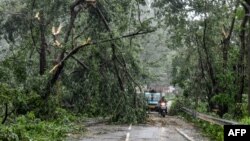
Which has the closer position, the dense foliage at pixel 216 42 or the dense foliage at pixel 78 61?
the dense foliage at pixel 78 61

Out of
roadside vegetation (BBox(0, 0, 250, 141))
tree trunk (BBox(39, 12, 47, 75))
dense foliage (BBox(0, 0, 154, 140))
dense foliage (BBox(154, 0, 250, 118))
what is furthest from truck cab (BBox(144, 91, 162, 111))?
tree trunk (BBox(39, 12, 47, 75))

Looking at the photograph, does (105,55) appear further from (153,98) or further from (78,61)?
(153,98)

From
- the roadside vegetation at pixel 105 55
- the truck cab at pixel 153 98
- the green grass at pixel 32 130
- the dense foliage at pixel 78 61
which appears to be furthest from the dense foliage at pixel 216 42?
the truck cab at pixel 153 98

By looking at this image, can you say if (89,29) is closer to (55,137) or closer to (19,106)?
(19,106)

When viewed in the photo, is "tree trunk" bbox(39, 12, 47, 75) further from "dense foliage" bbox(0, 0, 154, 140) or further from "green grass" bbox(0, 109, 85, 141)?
"green grass" bbox(0, 109, 85, 141)

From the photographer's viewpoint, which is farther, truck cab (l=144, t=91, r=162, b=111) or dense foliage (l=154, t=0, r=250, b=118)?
truck cab (l=144, t=91, r=162, b=111)

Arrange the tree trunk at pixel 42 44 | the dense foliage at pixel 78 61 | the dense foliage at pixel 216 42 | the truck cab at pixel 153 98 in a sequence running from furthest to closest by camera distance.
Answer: the truck cab at pixel 153 98 < the tree trunk at pixel 42 44 < the dense foliage at pixel 216 42 < the dense foliage at pixel 78 61

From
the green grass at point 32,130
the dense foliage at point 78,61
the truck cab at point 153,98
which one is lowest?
the truck cab at point 153,98

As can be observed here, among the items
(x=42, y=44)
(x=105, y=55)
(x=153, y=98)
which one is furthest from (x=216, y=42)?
(x=153, y=98)

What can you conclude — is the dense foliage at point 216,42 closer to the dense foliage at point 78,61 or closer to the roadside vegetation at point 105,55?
the roadside vegetation at point 105,55

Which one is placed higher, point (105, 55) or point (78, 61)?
point (105, 55)

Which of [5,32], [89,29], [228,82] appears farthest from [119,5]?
[5,32]

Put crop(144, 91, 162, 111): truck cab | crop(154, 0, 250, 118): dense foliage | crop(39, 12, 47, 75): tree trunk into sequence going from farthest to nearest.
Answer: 1. crop(144, 91, 162, 111): truck cab
2. crop(39, 12, 47, 75): tree trunk
3. crop(154, 0, 250, 118): dense foliage

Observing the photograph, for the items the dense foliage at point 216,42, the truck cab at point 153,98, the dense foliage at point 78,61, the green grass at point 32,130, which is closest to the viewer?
the green grass at point 32,130
